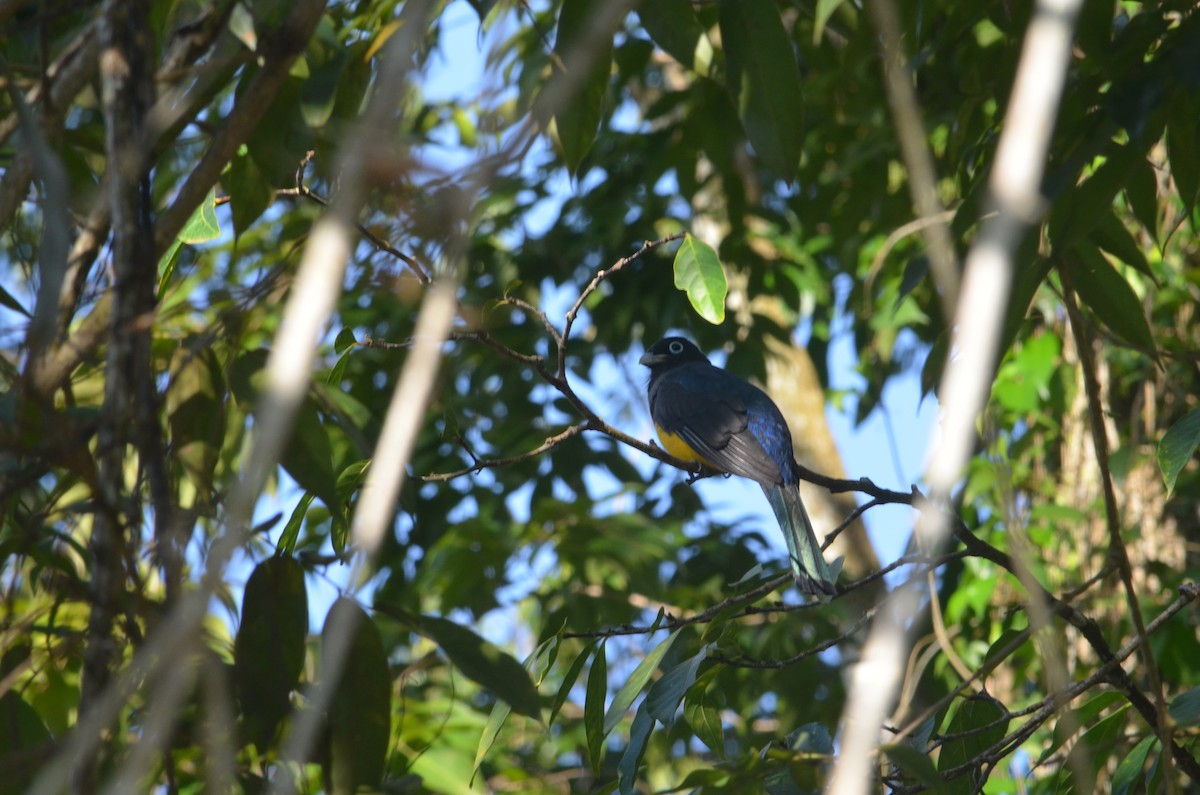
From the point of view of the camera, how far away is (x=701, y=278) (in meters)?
2.36

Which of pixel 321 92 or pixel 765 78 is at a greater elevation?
pixel 321 92

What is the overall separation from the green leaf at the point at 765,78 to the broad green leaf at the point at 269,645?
1406 millimetres

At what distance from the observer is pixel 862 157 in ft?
15.7

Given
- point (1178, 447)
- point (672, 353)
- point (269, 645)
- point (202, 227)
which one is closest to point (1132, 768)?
point (1178, 447)

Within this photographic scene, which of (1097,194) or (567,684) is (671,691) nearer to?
(567,684)

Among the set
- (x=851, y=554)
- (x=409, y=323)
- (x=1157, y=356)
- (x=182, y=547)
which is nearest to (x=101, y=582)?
(x=182, y=547)

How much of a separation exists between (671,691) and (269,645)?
31.9 inches

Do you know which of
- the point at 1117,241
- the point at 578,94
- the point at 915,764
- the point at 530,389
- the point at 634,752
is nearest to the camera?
the point at 915,764

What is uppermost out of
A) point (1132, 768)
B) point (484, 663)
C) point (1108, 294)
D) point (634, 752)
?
point (1108, 294)

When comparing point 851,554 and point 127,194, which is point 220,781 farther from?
point 851,554

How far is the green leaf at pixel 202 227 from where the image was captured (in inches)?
91.4

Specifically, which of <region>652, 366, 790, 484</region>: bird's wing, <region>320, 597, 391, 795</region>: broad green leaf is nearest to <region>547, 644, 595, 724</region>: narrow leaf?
<region>320, 597, 391, 795</region>: broad green leaf

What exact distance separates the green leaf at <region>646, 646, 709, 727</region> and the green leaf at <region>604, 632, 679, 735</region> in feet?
0.12

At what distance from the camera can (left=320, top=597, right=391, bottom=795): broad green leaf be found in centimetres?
229
